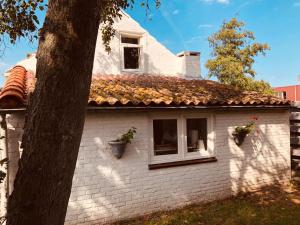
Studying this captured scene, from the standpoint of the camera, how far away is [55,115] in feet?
6.21

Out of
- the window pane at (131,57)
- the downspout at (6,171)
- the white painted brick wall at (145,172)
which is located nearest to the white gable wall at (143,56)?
the window pane at (131,57)

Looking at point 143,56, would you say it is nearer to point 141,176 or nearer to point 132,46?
point 132,46

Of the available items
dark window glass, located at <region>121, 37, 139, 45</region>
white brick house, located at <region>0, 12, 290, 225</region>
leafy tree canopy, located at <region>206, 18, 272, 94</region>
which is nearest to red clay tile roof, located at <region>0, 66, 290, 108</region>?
white brick house, located at <region>0, 12, 290, 225</region>

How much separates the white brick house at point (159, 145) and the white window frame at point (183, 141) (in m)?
0.03

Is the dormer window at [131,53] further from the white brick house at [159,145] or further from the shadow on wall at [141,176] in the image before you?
the shadow on wall at [141,176]

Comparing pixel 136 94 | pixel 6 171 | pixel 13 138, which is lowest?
pixel 6 171

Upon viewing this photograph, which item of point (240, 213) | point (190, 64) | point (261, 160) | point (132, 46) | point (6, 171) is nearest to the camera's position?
point (6, 171)

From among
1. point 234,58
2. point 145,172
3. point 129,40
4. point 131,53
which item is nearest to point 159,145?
point 145,172

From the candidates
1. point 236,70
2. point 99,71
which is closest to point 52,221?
point 99,71

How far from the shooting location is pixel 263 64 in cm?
2470

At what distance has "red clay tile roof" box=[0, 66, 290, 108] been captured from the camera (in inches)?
229

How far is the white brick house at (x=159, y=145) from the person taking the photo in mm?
6250

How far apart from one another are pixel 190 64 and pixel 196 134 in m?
4.68

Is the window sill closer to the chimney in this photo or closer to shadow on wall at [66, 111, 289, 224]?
shadow on wall at [66, 111, 289, 224]
